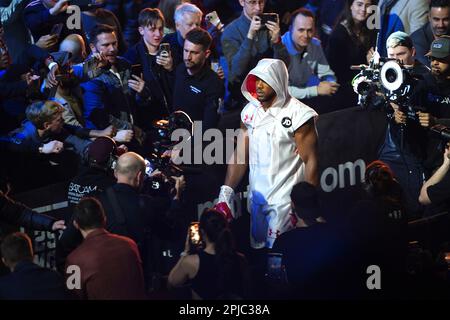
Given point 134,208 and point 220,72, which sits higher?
point 220,72

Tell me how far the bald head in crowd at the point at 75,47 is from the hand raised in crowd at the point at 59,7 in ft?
1.04

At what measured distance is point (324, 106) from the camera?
1106 cm

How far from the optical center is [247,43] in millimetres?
10586

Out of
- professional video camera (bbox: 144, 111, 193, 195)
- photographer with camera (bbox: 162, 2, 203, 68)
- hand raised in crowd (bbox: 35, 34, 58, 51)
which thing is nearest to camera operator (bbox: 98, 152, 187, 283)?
professional video camera (bbox: 144, 111, 193, 195)

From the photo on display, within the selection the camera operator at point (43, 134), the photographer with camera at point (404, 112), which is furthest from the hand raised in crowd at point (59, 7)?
the photographer with camera at point (404, 112)

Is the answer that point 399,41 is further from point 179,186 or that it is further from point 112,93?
point 179,186

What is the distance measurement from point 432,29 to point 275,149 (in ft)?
10.3

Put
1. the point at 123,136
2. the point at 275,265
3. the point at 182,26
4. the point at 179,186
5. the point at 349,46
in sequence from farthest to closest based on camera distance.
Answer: the point at 349,46 → the point at 182,26 → the point at 123,136 → the point at 179,186 → the point at 275,265

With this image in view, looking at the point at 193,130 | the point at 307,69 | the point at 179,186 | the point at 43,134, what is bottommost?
the point at 179,186

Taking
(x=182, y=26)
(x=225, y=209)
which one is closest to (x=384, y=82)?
(x=182, y=26)

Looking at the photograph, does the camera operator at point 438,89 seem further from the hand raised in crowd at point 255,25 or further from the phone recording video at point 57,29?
the phone recording video at point 57,29

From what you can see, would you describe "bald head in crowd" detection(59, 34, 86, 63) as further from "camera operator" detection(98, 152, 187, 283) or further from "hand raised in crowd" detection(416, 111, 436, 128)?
"hand raised in crowd" detection(416, 111, 436, 128)

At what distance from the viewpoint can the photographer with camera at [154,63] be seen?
10188 millimetres
